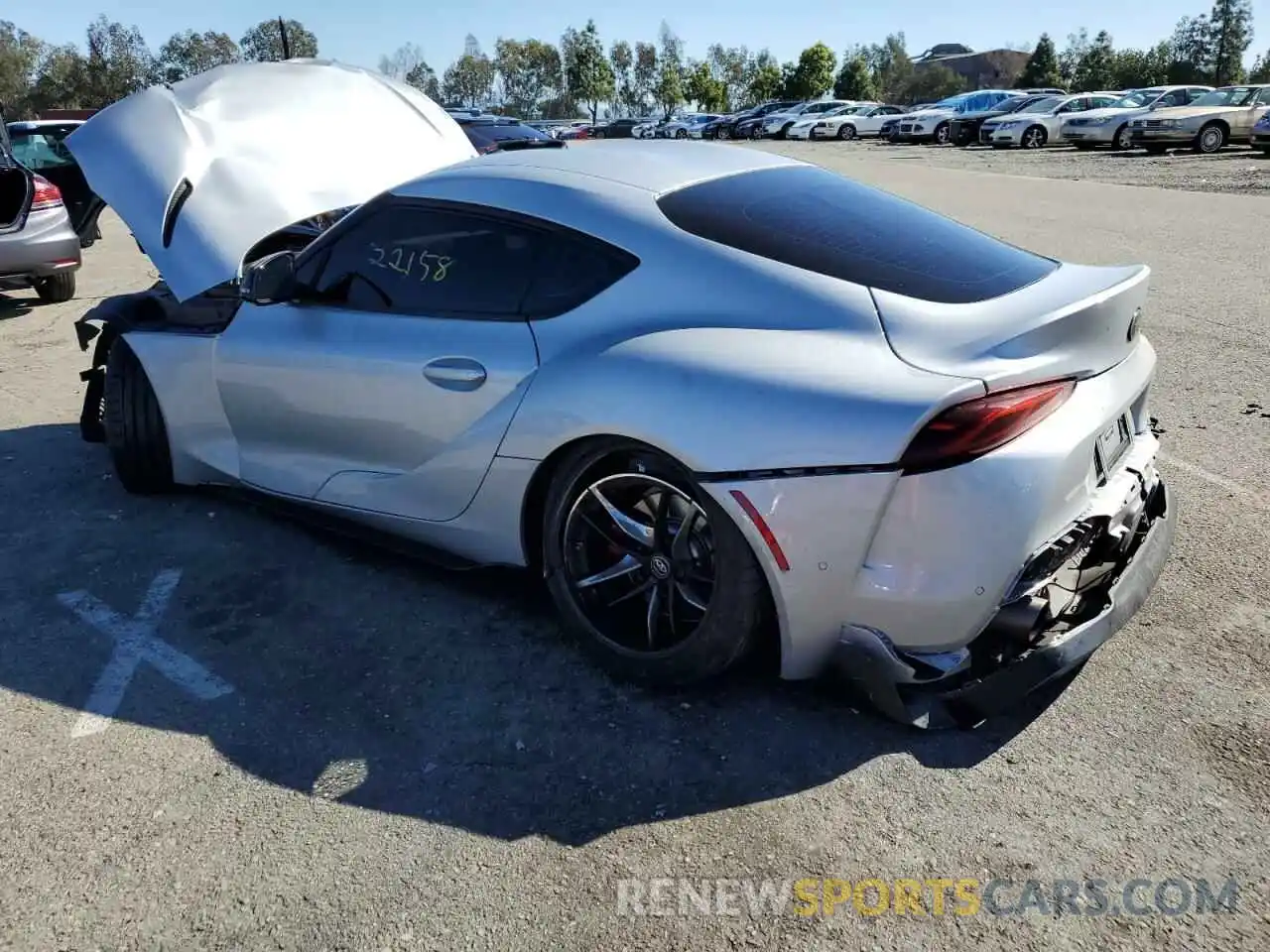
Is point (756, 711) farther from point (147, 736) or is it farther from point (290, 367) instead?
point (290, 367)

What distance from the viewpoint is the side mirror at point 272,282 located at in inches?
155

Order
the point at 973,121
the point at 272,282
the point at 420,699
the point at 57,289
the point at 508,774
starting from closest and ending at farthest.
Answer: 1. the point at 508,774
2. the point at 420,699
3. the point at 272,282
4. the point at 57,289
5. the point at 973,121

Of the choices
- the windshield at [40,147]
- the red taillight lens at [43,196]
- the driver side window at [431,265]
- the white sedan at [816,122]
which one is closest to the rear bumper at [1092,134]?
the white sedan at [816,122]

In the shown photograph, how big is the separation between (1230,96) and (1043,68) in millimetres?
70288

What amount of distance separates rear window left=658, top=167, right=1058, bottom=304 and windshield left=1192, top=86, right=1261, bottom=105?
27.5 metres

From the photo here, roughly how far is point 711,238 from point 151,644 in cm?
236

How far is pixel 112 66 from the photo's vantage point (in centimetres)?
8331

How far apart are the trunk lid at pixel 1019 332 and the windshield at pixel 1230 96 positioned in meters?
27.8

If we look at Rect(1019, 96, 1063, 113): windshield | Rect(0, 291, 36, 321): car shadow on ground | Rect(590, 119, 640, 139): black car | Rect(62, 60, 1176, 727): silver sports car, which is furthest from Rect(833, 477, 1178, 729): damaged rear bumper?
Rect(590, 119, 640, 139): black car

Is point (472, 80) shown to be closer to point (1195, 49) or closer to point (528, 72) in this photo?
point (528, 72)

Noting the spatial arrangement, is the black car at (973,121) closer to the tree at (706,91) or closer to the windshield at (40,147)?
the windshield at (40,147)

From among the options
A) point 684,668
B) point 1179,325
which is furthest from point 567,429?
point 1179,325

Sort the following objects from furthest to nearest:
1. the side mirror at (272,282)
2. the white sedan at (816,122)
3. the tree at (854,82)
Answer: the tree at (854,82) < the white sedan at (816,122) < the side mirror at (272,282)

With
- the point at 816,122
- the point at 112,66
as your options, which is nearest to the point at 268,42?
the point at 112,66
